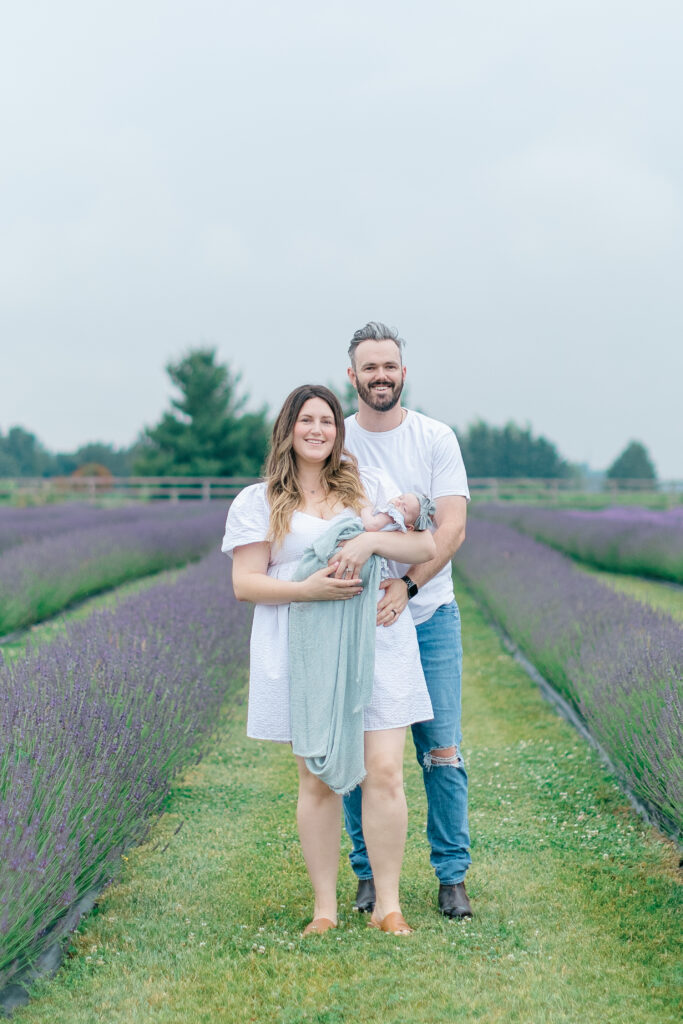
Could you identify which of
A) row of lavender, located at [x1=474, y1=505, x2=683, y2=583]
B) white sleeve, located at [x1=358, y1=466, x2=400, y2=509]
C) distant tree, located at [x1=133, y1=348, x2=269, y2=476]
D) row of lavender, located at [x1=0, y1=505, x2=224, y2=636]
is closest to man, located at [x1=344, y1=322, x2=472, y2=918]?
white sleeve, located at [x1=358, y1=466, x2=400, y2=509]

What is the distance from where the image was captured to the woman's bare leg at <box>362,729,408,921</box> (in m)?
2.76

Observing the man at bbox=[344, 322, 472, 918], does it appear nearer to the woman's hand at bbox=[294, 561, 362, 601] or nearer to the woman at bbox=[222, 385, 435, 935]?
the woman at bbox=[222, 385, 435, 935]

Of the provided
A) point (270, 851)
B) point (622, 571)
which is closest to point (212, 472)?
point (622, 571)

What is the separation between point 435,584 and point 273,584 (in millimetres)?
535

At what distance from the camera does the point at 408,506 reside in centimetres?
281

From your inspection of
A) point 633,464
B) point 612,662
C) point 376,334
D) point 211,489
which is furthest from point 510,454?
point 376,334

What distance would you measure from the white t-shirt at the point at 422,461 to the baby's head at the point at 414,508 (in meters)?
0.21

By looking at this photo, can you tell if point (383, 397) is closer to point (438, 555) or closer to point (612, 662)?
point (438, 555)

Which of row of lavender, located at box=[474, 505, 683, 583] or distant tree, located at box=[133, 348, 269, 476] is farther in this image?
distant tree, located at box=[133, 348, 269, 476]

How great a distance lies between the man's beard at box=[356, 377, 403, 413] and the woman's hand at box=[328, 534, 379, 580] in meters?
0.43

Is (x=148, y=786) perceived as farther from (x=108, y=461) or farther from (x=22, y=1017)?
(x=108, y=461)

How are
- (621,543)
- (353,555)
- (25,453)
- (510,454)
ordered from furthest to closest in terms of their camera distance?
(25,453) → (510,454) → (621,543) → (353,555)

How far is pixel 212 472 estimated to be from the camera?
133 ft

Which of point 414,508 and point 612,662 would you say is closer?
point 414,508
